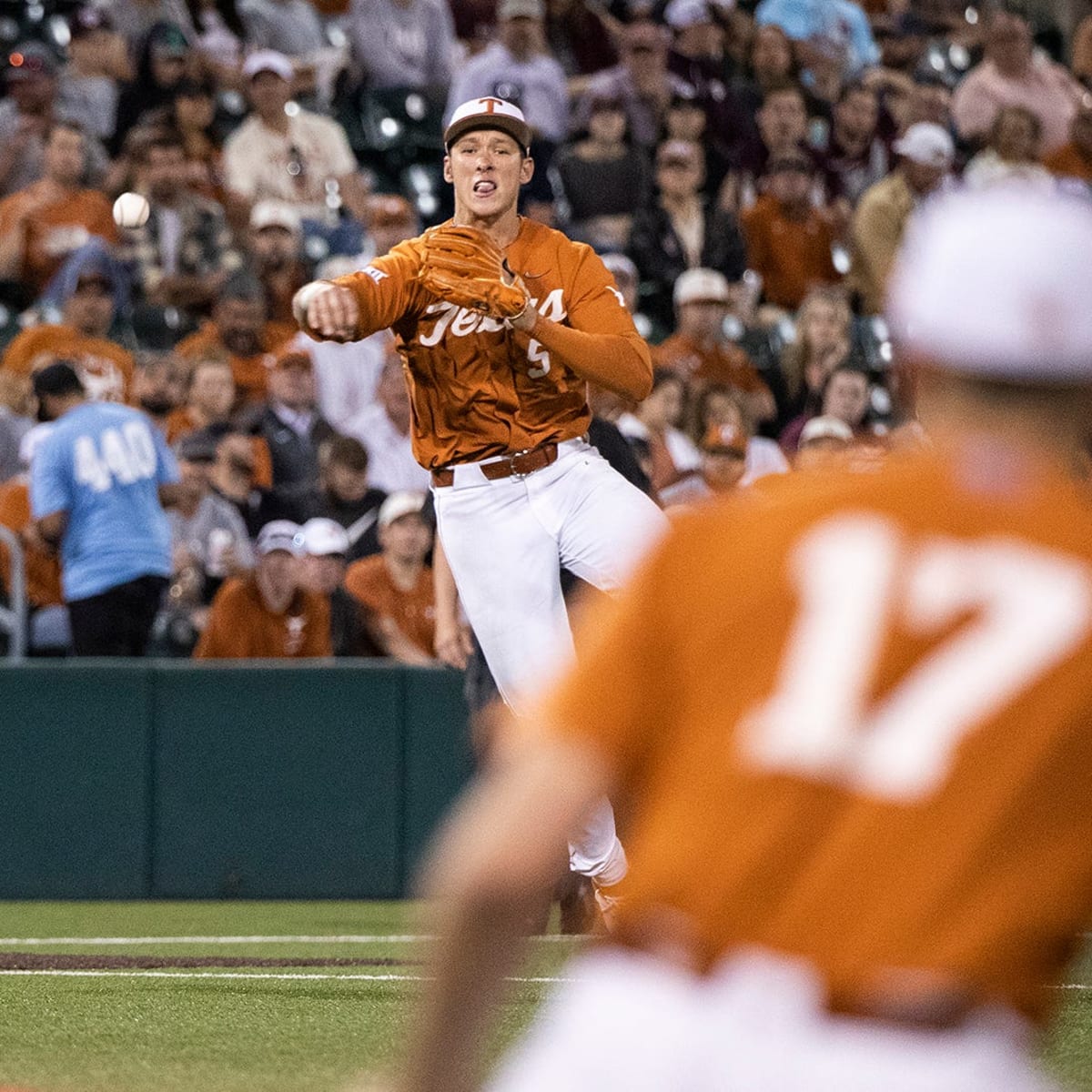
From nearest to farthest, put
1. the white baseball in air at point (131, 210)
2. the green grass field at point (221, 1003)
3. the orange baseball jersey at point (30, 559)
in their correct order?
the green grass field at point (221, 1003) < the orange baseball jersey at point (30, 559) < the white baseball in air at point (131, 210)

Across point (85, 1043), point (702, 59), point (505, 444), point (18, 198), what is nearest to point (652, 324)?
point (702, 59)

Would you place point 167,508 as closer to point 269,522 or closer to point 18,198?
point 269,522

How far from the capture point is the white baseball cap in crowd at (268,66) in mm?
14695

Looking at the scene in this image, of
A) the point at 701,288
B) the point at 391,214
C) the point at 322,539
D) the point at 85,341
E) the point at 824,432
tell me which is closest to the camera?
the point at 322,539

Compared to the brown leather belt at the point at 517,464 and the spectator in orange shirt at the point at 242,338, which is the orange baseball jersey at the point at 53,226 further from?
the brown leather belt at the point at 517,464

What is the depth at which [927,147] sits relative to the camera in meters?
15.6

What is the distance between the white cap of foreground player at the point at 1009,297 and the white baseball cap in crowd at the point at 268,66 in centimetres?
1289

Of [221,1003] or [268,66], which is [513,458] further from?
[268,66]

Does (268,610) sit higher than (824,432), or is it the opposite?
(824,432)

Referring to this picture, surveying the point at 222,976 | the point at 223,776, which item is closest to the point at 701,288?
the point at 223,776

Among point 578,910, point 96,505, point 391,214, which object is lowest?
point 578,910

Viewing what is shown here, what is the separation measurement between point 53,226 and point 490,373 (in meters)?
7.08

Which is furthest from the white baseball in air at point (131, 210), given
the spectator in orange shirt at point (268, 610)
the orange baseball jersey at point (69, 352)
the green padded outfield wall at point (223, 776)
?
the green padded outfield wall at point (223, 776)

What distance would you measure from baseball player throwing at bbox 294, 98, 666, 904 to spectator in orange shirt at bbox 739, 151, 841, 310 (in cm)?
843
